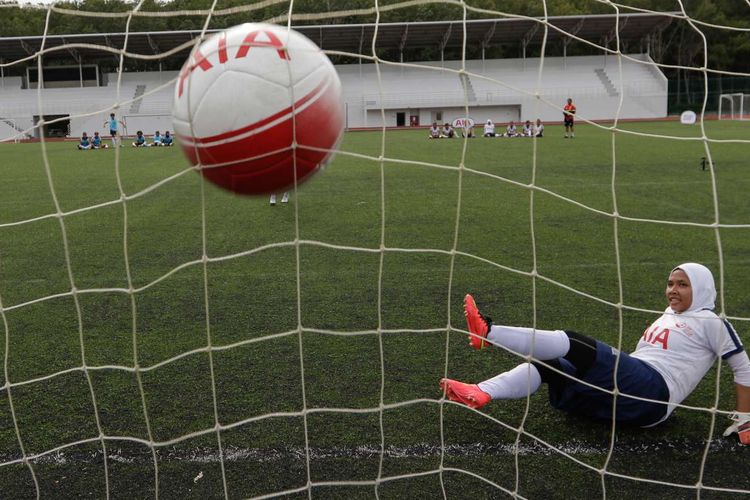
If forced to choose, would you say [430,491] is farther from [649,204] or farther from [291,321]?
[649,204]

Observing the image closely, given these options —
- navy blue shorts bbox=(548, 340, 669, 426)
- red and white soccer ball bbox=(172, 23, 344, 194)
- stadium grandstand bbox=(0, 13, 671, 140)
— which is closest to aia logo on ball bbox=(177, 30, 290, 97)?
red and white soccer ball bbox=(172, 23, 344, 194)

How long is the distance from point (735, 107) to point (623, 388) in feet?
120

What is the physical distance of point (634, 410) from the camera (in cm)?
293

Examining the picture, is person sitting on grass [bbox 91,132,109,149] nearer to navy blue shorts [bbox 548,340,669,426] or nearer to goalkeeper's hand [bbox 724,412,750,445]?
navy blue shorts [bbox 548,340,669,426]

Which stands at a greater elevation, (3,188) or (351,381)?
(351,381)

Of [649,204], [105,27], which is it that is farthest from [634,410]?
[105,27]

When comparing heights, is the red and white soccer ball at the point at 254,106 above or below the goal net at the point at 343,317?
above

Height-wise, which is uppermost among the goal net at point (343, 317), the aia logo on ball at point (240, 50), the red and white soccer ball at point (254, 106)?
the aia logo on ball at point (240, 50)

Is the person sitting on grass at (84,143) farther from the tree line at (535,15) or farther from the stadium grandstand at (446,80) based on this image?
the stadium grandstand at (446,80)

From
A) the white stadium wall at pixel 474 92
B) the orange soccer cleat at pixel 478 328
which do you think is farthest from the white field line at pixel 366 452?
the white stadium wall at pixel 474 92

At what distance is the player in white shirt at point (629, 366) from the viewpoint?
2.94 m

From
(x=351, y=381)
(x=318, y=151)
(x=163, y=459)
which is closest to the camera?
(x=318, y=151)

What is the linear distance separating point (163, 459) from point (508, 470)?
134 cm

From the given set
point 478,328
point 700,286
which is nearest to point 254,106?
point 478,328
